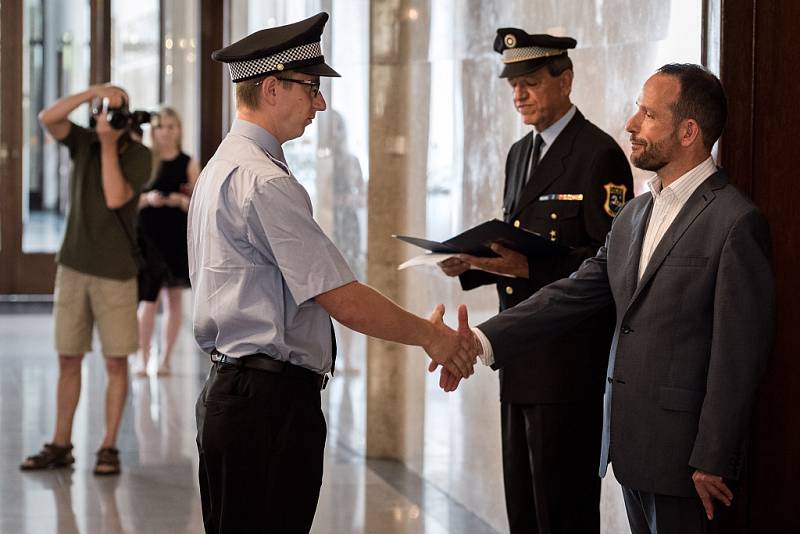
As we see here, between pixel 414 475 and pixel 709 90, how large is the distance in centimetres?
312

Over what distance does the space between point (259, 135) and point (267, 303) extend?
1.23ft

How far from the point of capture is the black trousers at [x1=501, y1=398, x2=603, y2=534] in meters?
3.08

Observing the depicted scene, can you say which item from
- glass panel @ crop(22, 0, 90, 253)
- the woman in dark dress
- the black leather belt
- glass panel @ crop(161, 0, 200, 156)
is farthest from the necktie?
glass panel @ crop(22, 0, 90, 253)

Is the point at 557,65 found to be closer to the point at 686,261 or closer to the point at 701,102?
the point at 701,102

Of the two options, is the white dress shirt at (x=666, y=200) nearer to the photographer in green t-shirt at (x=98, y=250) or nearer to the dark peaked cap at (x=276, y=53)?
the dark peaked cap at (x=276, y=53)

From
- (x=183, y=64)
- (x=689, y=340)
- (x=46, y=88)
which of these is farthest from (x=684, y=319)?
(x=46, y=88)

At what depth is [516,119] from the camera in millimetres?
4254

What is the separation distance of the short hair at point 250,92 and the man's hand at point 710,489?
1215 mm

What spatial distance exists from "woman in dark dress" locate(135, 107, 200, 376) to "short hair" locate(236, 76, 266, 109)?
516 centimetres

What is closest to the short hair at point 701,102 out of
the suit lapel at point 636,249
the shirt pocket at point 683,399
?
the suit lapel at point 636,249

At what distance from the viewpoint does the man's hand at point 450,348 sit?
110 inches

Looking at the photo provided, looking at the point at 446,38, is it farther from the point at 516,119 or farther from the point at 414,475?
the point at 414,475

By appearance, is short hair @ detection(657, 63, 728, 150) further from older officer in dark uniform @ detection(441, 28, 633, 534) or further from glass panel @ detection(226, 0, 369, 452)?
glass panel @ detection(226, 0, 369, 452)

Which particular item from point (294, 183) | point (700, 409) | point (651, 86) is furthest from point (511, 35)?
point (700, 409)
